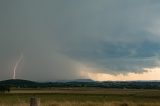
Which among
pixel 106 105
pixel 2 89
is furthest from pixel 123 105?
pixel 2 89

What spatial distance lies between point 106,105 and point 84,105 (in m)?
1.35

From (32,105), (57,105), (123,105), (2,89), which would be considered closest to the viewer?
(32,105)

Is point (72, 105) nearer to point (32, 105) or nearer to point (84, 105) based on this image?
point (84, 105)

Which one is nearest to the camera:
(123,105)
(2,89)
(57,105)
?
(57,105)

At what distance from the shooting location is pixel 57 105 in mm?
18859

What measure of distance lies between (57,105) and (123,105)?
4152mm

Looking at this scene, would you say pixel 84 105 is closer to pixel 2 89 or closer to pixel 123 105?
pixel 123 105

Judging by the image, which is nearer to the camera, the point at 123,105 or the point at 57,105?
the point at 57,105

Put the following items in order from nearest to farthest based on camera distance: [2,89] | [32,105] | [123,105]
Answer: [32,105] → [123,105] → [2,89]

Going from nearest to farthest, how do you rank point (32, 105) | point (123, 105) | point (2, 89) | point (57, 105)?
point (32, 105), point (57, 105), point (123, 105), point (2, 89)

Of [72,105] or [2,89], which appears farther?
[2,89]

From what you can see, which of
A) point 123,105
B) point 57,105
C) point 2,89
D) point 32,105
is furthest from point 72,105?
point 2,89

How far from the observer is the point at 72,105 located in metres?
19.0

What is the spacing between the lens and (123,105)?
65.9 ft
